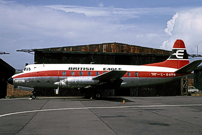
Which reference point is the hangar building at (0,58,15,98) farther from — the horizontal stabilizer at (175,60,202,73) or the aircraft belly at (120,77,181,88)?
the horizontal stabilizer at (175,60,202,73)

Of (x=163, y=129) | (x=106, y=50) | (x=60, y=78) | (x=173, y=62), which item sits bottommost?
(x=163, y=129)

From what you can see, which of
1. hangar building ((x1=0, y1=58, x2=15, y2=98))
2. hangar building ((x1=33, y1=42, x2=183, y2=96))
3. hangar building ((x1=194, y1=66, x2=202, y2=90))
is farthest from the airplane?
hangar building ((x1=194, y1=66, x2=202, y2=90))

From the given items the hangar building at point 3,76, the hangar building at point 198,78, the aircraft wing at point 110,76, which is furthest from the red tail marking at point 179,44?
the hangar building at point 198,78

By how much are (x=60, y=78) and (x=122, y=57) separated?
1725 cm

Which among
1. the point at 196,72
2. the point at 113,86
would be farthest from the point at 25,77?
the point at 196,72

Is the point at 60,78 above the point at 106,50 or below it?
below

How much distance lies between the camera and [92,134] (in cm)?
785

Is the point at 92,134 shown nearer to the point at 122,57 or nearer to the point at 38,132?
the point at 38,132

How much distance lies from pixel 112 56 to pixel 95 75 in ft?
43.4

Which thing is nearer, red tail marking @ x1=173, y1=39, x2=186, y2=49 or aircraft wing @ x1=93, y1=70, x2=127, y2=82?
aircraft wing @ x1=93, y1=70, x2=127, y2=82

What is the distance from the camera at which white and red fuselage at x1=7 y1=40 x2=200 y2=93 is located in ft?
83.7

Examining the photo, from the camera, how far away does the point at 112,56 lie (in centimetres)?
4084

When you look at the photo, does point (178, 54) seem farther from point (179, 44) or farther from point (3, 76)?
point (3, 76)

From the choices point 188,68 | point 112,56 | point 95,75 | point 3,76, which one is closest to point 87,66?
point 95,75
